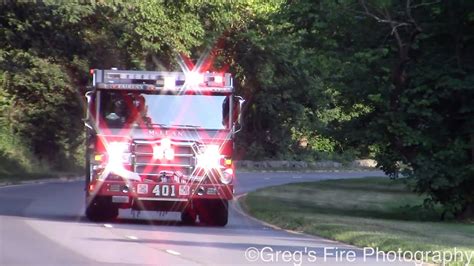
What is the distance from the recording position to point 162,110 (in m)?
21.6

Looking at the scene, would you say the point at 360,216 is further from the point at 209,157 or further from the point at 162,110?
the point at 162,110

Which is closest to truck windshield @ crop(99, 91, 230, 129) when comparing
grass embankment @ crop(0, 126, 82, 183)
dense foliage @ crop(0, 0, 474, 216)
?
dense foliage @ crop(0, 0, 474, 216)

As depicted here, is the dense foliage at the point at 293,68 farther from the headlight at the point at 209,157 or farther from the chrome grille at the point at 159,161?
the chrome grille at the point at 159,161

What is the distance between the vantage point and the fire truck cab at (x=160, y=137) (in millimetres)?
21156

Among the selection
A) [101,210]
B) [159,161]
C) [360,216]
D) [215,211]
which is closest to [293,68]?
[360,216]

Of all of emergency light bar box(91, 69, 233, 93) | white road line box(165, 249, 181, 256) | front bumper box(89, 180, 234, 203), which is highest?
emergency light bar box(91, 69, 233, 93)

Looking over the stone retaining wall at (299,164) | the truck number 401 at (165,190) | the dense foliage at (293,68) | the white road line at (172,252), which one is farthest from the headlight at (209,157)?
the stone retaining wall at (299,164)

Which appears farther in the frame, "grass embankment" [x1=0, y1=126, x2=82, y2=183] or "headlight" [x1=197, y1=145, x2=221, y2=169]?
"grass embankment" [x1=0, y1=126, x2=82, y2=183]

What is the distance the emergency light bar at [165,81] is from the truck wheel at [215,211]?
8.55 feet

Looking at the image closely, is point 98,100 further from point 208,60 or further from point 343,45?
point 208,60

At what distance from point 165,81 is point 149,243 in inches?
197

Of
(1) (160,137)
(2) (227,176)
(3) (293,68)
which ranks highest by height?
(3) (293,68)

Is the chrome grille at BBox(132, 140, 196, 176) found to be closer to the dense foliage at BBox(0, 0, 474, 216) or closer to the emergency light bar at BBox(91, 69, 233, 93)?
the emergency light bar at BBox(91, 69, 233, 93)

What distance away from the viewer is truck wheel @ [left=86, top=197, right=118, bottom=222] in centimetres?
2202
